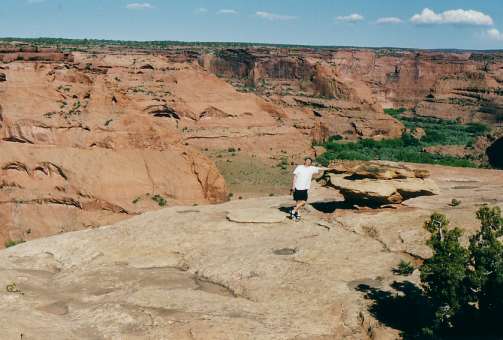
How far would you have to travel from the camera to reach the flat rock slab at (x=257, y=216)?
16.8 meters

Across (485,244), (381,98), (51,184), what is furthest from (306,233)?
(381,98)

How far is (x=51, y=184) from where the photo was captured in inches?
1019

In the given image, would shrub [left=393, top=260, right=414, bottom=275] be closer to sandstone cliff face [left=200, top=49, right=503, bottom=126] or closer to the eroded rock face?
the eroded rock face

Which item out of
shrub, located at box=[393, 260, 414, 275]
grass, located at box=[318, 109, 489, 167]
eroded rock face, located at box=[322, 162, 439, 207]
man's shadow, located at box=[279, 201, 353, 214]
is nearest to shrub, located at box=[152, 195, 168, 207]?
man's shadow, located at box=[279, 201, 353, 214]

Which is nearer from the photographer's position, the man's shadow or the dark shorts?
the dark shorts

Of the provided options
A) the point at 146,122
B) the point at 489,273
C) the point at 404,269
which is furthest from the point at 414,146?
the point at 489,273

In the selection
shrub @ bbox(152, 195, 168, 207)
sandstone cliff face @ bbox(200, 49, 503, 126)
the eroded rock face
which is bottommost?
shrub @ bbox(152, 195, 168, 207)

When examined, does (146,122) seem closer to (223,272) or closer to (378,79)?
(223,272)

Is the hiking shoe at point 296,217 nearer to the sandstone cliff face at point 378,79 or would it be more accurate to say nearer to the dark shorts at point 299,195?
the dark shorts at point 299,195

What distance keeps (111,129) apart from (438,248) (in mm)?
20304

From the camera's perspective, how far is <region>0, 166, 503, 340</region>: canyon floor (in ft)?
34.6

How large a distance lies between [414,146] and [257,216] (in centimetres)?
5343

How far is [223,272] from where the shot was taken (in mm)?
13430

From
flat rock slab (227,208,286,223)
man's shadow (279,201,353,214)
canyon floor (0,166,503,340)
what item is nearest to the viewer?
canyon floor (0,166,503,340)
